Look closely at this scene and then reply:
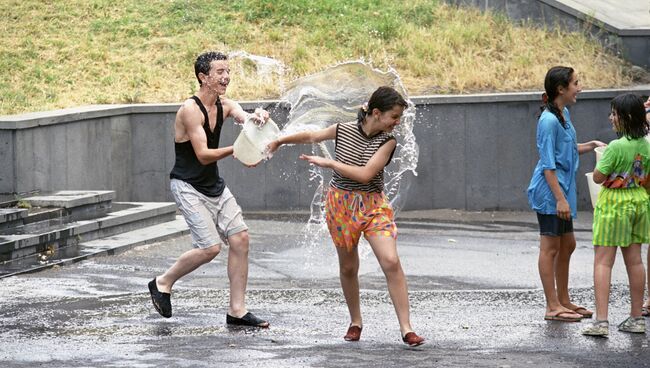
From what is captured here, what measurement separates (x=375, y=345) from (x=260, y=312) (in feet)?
4.79

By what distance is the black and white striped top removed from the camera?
7.89 metres

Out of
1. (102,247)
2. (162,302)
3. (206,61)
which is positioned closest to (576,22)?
(102,247)

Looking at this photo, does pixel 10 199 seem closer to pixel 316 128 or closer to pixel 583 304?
pixel 316 128

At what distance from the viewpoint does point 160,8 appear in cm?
2045

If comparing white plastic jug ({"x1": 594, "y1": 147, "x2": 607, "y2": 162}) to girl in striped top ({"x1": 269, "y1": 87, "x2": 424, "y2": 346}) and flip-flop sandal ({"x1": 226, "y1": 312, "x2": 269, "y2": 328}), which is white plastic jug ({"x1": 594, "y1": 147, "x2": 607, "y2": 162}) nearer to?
girl in striped top ({"x1": 269, "y1": 87, "x2": 424, "y2": 346})

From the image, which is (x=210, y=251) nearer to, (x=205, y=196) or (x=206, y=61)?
(x=205, y=196)

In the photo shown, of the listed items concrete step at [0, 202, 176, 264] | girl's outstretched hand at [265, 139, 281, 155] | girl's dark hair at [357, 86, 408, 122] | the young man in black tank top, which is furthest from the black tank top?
concrete step at [0, 202, 176, 264]

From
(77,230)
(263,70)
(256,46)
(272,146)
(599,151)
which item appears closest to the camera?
(272,146)

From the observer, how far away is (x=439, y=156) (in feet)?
53.1

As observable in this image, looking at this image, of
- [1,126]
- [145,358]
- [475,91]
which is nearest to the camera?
[145,358]

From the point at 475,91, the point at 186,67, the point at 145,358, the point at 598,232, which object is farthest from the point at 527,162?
the point at 145,358

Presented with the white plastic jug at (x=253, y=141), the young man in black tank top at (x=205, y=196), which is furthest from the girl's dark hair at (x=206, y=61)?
the white plastic jug at (x=253, y=141)

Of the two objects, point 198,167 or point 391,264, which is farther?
point 198,167

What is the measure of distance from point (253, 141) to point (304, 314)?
1.53 m
